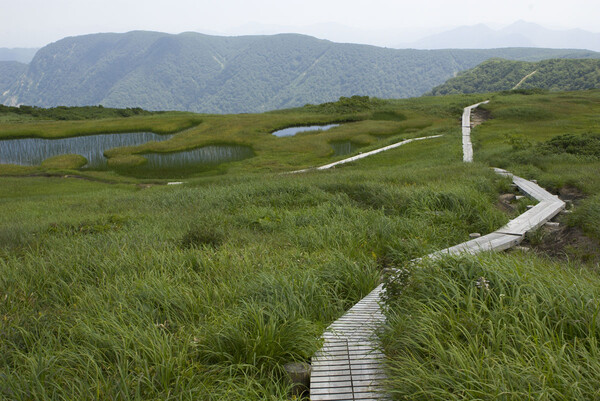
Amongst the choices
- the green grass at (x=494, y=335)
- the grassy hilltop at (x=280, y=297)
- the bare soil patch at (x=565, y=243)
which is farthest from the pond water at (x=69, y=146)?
the green grass at (x=494, y=335)

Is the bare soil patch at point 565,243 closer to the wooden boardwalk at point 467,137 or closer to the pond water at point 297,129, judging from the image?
the wooden boardwalk at point 467,137

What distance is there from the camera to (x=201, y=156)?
1435 inches

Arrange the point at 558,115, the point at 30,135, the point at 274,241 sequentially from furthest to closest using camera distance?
1. the point at 30,135
2. the point at 558,115
3. the point at 274,241

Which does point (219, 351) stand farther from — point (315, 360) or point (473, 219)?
point (473, 219)

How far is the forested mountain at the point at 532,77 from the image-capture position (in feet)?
344

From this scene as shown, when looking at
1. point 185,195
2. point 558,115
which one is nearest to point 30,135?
point 185,195

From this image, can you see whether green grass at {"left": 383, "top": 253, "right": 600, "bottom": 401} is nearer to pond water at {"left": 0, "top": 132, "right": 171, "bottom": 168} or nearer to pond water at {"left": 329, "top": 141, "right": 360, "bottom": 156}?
pond water at {"left": 329, "top": 141, "right": 360, "bottom": 156}

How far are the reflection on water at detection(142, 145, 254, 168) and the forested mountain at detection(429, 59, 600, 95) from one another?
9681 cm

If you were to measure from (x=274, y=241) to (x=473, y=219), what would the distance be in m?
5.11

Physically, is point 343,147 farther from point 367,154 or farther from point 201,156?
point 201,156

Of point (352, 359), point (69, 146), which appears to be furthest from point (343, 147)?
point (352, 359)

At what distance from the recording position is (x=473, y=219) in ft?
32.3

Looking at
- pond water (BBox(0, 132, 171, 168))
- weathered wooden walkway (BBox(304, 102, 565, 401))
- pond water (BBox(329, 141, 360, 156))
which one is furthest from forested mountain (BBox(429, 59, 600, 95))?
weathered wooden walkway (BBox(304, 102, 565, 401))

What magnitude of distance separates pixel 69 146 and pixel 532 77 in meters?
125
